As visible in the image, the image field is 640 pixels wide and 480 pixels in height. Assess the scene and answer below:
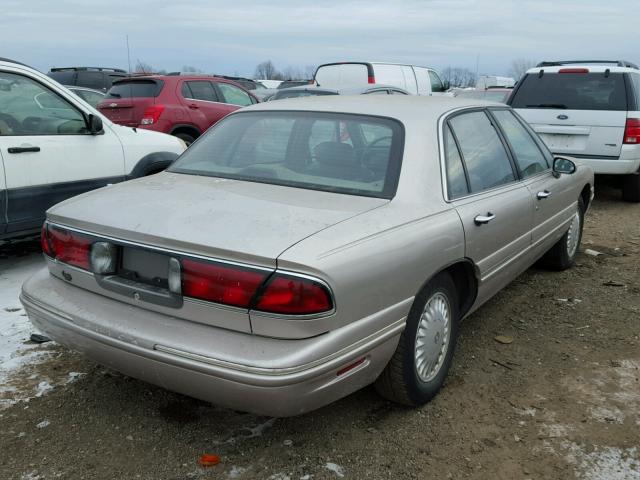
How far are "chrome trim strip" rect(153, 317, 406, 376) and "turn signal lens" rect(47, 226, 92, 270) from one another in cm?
63

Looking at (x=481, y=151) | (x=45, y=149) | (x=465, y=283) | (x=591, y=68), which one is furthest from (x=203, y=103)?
(x=465, y=283)

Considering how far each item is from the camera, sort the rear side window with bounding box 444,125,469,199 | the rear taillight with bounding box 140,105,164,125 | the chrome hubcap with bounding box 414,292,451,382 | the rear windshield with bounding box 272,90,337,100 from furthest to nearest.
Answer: the rear taillight with bounding box 140,105,164,125 → the rear windshield with bounding box 272,90,337,100 → the rear side window with bounding box 444,125,469,199 → the chrome hubcap with bounding box 414,292,451,382

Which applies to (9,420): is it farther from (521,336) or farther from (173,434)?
(521,336)

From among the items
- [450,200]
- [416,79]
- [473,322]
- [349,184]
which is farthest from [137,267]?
[416,79]

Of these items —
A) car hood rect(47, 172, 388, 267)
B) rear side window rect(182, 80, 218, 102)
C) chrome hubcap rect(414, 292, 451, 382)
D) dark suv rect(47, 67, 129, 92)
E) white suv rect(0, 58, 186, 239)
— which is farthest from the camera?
dark suv rect(47, 67, 129, 92)

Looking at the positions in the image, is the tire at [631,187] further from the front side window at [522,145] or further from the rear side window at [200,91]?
the rear side window at [200,91]

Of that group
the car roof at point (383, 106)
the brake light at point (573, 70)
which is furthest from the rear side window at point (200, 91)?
the car roof at point (383, 106)

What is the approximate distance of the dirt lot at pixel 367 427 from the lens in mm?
2650

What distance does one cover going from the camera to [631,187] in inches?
332

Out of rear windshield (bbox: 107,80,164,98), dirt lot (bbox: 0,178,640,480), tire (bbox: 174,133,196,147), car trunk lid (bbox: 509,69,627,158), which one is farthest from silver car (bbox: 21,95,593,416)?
rear windshield (bbox: 107,80,164,98)

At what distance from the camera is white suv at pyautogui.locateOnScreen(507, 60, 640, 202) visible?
773 centimetres

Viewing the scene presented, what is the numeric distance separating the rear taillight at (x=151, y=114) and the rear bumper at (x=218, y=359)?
22.4 ft

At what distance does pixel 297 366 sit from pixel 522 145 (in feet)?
9.09

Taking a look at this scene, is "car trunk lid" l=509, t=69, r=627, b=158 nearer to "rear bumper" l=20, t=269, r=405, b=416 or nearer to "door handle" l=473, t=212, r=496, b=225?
"door handle" l=473, t=212, r=496, b=225
